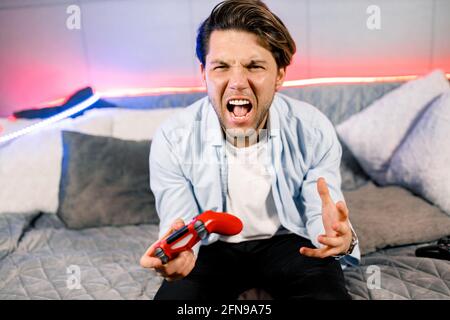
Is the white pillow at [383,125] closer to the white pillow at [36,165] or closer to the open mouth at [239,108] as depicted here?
A: the open mouth at [239,108]

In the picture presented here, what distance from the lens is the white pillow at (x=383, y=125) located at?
1.31m

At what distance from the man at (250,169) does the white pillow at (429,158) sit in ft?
1.09

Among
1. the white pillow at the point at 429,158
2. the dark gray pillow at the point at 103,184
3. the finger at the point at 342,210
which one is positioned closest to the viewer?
the finger at the point at 342,210

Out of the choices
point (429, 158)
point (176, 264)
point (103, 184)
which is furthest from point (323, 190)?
point (103, 184)

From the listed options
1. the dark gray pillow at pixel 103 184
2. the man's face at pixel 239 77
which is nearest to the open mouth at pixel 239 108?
the man's face at pixel 239 77

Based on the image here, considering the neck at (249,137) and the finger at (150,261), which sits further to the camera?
the neck at (249,137)

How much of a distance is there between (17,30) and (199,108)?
0.49m

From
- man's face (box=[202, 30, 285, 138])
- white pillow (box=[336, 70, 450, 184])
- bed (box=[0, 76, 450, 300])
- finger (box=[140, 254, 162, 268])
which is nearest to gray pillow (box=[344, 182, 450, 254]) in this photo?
bed (box=[0, 76, 450, 300])

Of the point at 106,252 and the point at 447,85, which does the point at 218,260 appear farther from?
the point at 447,85

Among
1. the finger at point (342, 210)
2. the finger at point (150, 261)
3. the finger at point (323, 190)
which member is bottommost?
the finger at point (150, 261)

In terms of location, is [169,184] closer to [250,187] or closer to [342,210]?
[250,187]

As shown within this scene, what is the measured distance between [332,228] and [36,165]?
2.90ft

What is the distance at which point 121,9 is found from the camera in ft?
3.56

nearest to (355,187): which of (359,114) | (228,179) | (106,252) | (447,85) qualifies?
(359,114)
